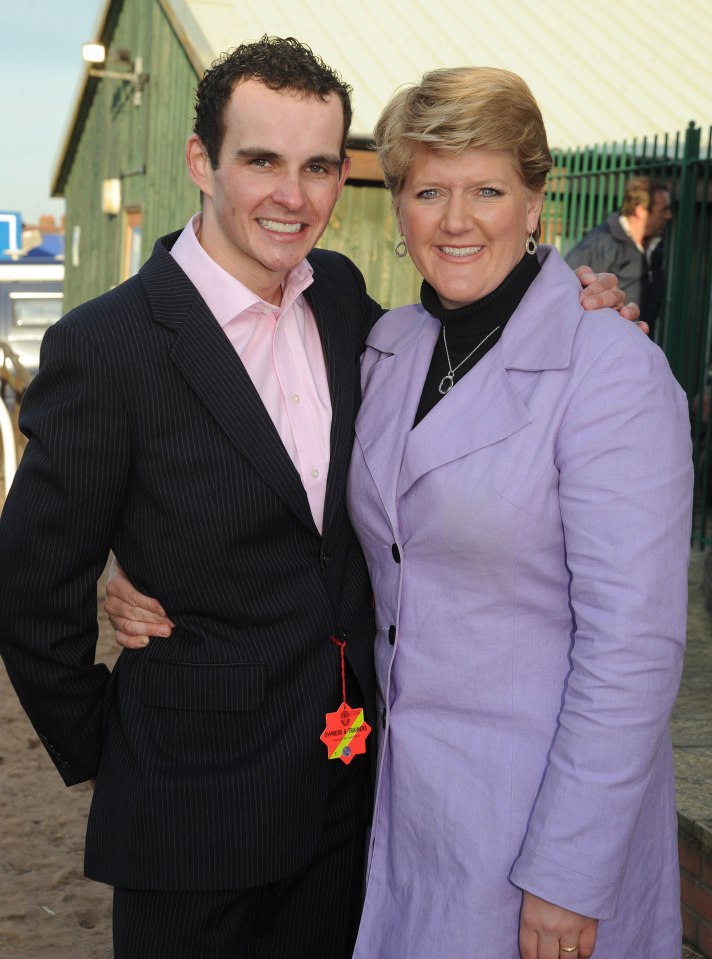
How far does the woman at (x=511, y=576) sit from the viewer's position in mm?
1859

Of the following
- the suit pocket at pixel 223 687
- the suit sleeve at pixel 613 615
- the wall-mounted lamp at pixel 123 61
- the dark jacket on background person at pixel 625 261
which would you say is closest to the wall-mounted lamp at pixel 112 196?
the wall-mounted lamp at pixel 123 61

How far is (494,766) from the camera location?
80.0 inches

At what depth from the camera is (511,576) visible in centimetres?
196

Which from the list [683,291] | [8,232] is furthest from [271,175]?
[8,232]

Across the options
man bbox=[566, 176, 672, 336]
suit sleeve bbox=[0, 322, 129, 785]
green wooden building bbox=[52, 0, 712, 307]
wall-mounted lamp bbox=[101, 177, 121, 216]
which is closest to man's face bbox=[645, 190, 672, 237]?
man bbox=[566, 176, 672, 336]

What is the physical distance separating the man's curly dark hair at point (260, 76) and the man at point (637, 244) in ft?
17.0

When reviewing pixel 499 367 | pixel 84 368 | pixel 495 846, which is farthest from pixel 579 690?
pixel 84 368

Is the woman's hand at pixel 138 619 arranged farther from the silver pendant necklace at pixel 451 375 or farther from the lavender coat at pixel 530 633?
the silver pendant necklace at pixel 451 375

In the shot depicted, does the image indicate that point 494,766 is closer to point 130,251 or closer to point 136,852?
point 136,852

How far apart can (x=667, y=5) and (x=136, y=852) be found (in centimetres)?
1215

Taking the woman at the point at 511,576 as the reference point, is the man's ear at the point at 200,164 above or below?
above

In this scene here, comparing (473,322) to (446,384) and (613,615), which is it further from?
(613,615)

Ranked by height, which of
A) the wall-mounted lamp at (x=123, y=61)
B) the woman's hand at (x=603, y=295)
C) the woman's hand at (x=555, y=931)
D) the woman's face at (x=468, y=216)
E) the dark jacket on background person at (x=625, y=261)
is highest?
the wall-mounted lamp at (x=123, y=61)

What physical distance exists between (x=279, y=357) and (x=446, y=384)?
340mm
